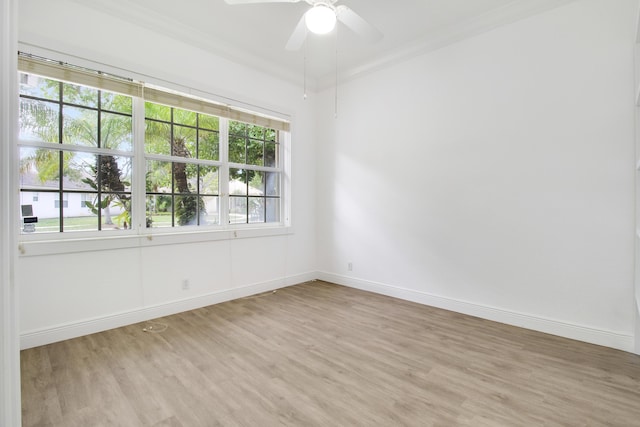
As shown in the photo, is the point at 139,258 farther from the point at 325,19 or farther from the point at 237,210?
the point at 325,19

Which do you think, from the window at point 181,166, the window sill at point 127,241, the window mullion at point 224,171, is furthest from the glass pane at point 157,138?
the window sill at point 127,241

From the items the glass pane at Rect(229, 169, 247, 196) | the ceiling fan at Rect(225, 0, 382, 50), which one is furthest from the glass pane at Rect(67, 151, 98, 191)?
the ceiling fan at Rect(225, 0, 382, 50)

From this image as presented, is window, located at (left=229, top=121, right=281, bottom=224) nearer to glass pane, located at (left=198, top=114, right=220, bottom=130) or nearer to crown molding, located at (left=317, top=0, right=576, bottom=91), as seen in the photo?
glass pane, located at (left=198, top=114, right=220, bottom=130)

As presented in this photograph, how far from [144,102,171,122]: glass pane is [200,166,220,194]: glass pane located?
643 millimetres

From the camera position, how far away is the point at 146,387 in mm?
1962

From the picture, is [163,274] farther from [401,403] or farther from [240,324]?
[401,403]

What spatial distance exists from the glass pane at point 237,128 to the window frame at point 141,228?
9cm

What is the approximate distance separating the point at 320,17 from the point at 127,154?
7.27ft

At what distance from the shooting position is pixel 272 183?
14.4 ft

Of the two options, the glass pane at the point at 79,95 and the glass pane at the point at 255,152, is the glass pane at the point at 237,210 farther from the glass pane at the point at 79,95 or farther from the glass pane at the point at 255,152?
the glass pane at the point at 79,95

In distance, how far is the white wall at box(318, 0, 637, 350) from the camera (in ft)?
8.23

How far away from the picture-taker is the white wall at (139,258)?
252cm

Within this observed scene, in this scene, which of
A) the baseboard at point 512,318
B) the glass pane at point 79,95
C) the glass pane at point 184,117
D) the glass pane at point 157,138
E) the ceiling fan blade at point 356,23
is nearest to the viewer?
the ceiling fan blade at point 356,23

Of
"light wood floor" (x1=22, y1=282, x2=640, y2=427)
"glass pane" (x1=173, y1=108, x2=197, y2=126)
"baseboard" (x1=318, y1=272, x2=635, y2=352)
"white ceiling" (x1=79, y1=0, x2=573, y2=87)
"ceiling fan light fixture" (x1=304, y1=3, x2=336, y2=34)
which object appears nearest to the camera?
"light wood floor" (x1=22, y1=282, x2=640, y2=427)
